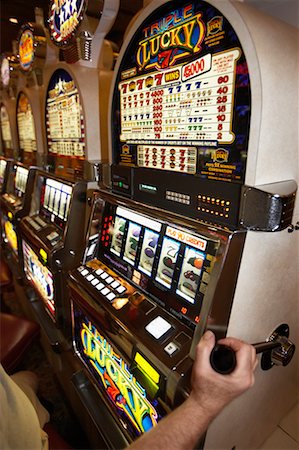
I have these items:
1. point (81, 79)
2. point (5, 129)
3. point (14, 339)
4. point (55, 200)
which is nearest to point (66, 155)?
point (55, 200)

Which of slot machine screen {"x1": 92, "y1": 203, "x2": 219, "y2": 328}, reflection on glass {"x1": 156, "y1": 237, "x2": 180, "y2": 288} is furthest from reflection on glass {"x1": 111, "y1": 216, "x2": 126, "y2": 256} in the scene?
reflection on glass {"x1": 156, "y1": 237, "x2": 180, "y2": 288}

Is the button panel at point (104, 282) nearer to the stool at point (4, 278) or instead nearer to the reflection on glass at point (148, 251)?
the reflection on glass at point (148, 251)

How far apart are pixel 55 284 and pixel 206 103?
172 cm

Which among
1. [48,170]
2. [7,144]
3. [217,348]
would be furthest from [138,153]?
[7,144]

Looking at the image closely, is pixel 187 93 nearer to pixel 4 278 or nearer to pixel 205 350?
pixel 205 350

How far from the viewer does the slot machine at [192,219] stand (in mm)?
1079

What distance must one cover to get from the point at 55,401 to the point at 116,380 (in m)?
1.44

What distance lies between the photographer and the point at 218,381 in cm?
93

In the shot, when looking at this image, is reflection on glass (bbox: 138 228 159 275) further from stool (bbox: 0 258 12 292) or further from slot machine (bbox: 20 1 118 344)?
stool (bbox: 0 258 12 292)

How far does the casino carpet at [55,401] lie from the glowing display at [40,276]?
1.77ft

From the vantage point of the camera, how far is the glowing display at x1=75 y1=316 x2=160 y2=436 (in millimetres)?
1396

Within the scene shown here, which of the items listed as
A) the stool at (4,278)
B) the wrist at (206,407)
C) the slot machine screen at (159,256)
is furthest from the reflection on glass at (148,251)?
the stool at (4,278)

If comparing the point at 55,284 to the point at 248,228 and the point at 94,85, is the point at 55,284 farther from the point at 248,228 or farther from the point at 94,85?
the point at 248,228

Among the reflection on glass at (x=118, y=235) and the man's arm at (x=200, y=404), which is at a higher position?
the reflection on glass at (x=118, y=235)
